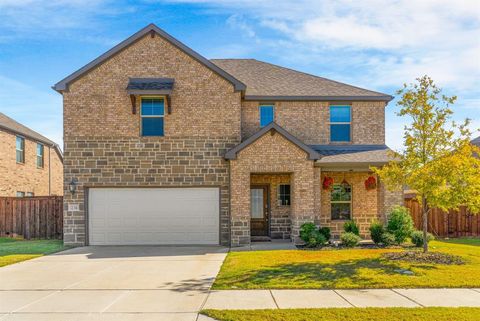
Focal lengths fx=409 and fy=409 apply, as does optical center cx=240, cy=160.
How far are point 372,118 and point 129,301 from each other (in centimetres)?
1404

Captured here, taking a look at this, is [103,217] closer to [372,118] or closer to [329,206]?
[329,206]

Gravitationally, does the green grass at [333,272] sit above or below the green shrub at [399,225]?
below

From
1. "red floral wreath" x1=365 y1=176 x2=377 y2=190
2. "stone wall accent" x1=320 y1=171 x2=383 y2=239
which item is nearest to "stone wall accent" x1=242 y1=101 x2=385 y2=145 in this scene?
"stone wall accent" x1=320 y1=171 x2=383 y2=239

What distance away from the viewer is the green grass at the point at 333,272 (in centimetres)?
912

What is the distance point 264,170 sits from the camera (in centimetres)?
1581

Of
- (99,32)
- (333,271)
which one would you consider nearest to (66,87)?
(99,32)

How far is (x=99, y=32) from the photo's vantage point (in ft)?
47.7

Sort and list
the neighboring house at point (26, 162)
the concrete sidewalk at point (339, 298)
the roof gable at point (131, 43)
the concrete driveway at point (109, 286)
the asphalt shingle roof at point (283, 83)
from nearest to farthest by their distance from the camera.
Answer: the concrete driveway at point (109, 286) < the concrete sidewalk at point (339, 298) < the roof gable at point (131, 43) < the asphalt shingle roof at point (283, 83) < the neighboring house at point (26, 162)

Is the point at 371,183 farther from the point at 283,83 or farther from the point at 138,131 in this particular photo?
the point at 138,131

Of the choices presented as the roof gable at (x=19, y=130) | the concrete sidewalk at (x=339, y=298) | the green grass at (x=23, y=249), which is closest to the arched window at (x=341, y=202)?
the concrete sidewalk at (x=339, y=298)

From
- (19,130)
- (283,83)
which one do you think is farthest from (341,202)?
(19,130)

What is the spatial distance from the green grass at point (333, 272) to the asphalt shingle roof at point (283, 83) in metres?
7.55

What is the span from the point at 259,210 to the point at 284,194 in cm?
131

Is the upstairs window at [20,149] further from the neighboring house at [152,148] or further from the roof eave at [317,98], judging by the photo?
the roof eave at [317,98]
